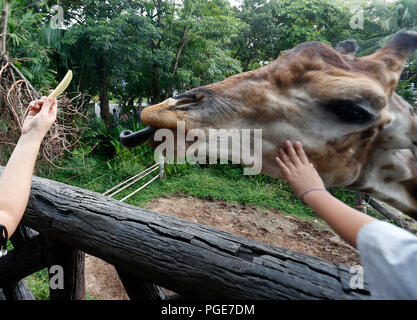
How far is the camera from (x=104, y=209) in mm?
1188

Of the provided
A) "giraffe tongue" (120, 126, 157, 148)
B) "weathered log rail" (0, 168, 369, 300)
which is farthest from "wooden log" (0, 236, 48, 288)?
"giraffe tongue" (120, 126, 157, 148)

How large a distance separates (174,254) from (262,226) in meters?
3.89

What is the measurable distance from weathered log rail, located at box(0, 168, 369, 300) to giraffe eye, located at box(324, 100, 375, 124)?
43 centimetres

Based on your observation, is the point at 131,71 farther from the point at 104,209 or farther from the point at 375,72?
the point at 375,72

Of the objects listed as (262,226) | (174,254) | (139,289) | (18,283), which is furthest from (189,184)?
(174,254)

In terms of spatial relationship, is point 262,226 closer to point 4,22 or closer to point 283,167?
point 283,167

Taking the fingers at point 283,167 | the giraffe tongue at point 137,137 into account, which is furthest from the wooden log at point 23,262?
the fingers at point 283,167

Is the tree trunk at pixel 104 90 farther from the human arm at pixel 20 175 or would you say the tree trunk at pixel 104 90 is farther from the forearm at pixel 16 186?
the forearm at pixel 16 186

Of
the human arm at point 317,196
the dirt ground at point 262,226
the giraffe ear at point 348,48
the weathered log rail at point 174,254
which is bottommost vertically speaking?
the dirt ground at point 262,226

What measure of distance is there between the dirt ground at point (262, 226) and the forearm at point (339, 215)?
10.6 ft

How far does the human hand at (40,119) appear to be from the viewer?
2.80ft

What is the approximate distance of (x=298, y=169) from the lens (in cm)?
73
